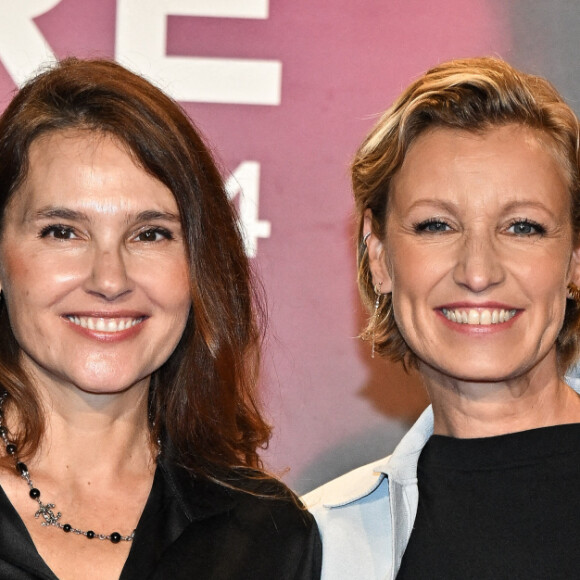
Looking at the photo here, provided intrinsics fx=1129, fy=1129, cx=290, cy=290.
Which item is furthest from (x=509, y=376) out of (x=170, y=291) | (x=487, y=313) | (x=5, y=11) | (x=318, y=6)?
(x=5, y=11)

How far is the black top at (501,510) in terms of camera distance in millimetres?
2346

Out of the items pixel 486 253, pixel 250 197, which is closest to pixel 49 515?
pixel 486 253

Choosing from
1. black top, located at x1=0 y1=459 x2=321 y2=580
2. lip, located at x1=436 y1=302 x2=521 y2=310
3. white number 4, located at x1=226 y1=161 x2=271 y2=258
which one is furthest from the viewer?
white number 4, located at x1=226 y1=161 x2=271 y2=258

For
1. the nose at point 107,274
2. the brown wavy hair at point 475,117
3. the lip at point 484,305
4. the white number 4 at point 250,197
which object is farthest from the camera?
the white number 4 at point 250,197

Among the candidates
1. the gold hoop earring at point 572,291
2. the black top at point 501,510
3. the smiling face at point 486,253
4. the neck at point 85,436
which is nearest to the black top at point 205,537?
the neck at point 85,436

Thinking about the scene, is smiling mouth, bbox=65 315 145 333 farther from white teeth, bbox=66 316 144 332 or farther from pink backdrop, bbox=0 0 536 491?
pink backdrop, bbox=0 0 536 491

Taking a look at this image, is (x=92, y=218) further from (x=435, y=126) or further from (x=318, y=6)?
(x=318, y=6)

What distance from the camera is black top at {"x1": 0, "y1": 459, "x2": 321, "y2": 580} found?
2.23 m

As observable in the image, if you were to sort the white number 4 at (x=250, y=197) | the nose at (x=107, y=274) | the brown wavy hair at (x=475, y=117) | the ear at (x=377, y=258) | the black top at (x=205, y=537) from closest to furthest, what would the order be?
the black top at (x=205, y=537) → the nose at (x=107, y=274) → the brown wavy hair at (x=475, y=117) → the ear at (x=377, y=258) → the white number 4 at (x=250, y=197)

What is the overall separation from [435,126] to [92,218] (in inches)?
32.6

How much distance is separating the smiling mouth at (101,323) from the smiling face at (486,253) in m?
0.65

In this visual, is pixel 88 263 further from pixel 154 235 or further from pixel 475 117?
pixel 475 117

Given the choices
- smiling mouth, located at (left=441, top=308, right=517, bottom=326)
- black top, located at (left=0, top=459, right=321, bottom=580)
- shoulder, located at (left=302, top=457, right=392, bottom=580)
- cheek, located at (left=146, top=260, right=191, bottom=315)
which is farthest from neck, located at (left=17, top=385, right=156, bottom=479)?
smiling mouth, located at (left=441, top=308, right=517, bottom=326)

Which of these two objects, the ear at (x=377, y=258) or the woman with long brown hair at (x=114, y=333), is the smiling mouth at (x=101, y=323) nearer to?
the woman with long brown hair at (x=114, y=333)
